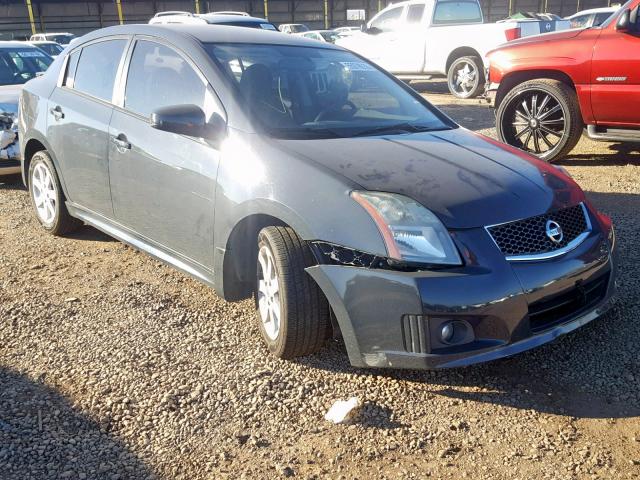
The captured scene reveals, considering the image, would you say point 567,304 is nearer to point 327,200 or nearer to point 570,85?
point 327,200

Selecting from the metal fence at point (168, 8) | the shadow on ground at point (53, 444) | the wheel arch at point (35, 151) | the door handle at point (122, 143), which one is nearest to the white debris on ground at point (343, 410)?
the shadow on ground at point (53, 444)

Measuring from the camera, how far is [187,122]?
332 cm

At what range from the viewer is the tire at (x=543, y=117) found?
6801mm

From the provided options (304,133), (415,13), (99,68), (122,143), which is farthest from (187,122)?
(415,13)

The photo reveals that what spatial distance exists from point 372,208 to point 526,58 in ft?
16.7

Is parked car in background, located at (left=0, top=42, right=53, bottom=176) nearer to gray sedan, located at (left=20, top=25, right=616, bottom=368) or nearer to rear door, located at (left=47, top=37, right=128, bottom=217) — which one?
rear door, located at (left=47, top=37, right=128, bottom=217)

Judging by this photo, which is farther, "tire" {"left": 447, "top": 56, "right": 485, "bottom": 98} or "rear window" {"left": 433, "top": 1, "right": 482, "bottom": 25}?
"rear window" {"left": 433, "top": 1, "right": 482, "bottom": 25}

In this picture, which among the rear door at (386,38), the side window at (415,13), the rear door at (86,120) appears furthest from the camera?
the rear door at (386,38)

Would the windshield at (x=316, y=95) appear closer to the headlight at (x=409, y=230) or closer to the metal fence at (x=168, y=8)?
the headlight at (x=409, y=230)

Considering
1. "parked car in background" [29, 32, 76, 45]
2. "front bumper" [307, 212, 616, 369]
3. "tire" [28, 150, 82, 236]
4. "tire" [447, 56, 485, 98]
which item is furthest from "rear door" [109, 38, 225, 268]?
"parked car in background" [29, 32, 76, 45]

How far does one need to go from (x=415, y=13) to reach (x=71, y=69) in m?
10.3

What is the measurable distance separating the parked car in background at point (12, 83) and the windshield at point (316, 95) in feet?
12.9

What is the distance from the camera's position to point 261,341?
3443mm

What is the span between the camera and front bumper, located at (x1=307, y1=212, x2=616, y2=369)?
266 cm
